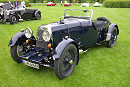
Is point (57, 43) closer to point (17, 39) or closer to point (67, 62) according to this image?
Result: point (67, 62)

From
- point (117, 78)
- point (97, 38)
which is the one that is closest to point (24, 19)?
point (97, 38)

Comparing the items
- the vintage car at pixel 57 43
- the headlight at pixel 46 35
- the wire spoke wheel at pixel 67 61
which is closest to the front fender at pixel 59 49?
the vintage car at pixel 57 43

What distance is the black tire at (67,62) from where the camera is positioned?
2902mm

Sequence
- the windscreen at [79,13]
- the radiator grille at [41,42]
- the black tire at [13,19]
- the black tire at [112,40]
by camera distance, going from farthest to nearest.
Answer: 1. the black tire at [13,19]
2. the black tire at [112,40]
3. the windscreen at [79,13]
4. the radiator grille at [41,42]

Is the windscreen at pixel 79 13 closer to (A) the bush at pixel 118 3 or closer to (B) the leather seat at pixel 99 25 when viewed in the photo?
(B) the leather seat at pixel 99 25

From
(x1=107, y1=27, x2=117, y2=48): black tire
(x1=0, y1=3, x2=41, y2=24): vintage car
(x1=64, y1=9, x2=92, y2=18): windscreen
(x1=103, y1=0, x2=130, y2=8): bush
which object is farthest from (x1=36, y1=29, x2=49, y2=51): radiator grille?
(x1=103, y1=0, x2=130, y2=8): bush

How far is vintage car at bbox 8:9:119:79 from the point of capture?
3.04 m

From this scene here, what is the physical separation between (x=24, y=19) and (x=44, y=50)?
8.15 m

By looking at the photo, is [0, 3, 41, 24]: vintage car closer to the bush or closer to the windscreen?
the windscreen

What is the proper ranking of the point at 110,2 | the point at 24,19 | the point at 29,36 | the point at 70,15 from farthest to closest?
the point at 110,2 → the point at 24,19 → the point at 70,15 → the point at 29,36

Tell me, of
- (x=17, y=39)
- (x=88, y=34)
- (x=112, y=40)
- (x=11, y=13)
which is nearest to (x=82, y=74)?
(x=88, y=34)

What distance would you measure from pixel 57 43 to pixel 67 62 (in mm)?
583

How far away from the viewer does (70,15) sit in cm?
489

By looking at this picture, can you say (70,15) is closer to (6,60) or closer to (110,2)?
(6,60)
